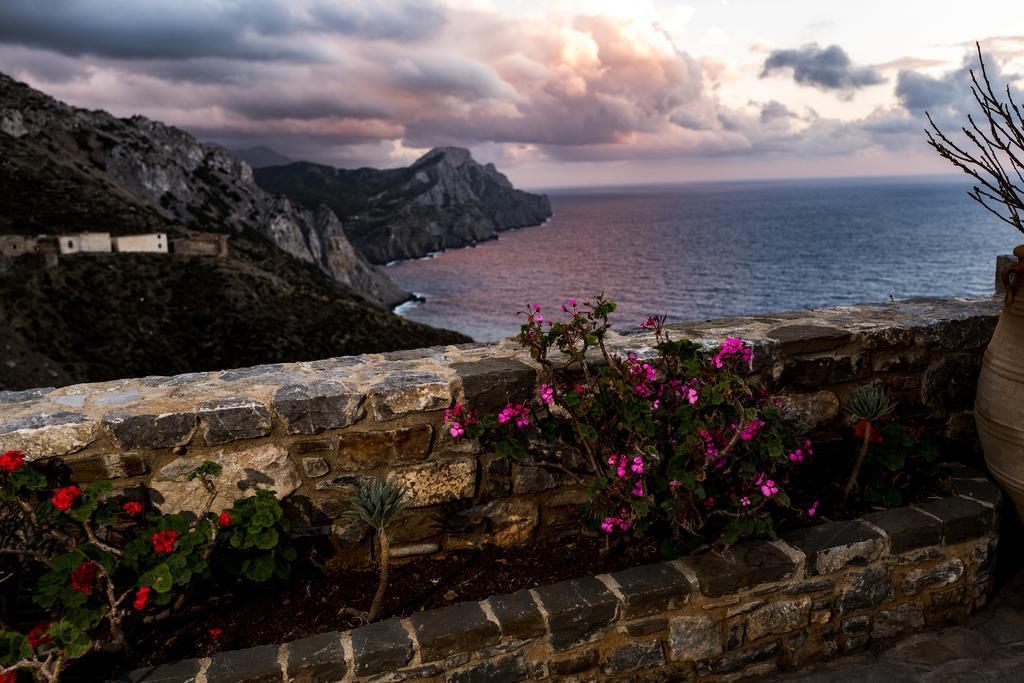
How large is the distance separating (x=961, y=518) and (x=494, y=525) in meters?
2.01

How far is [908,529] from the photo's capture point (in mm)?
2762

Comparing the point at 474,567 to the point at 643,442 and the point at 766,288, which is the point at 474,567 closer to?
the point at 643,442

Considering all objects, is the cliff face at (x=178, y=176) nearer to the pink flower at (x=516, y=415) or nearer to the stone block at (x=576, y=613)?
the pink flower at (x=516, y=415)

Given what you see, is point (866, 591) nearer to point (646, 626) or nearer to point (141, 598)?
point (646, 626)

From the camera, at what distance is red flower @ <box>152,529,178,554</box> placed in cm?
224

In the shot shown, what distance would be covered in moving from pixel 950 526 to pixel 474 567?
6.65 feet

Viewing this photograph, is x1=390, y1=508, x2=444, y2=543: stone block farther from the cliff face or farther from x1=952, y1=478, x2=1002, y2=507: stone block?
the cliff face

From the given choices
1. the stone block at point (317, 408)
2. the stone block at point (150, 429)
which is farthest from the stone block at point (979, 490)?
the stone block at point (150, 429)

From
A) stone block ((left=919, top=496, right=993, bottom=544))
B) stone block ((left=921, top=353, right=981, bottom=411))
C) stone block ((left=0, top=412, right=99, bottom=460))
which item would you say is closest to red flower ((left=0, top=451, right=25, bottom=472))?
stone block ((left=0, top=412, right=99, bottom=460))

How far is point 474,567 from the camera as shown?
2.79 meters

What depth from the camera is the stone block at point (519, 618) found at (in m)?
2.27

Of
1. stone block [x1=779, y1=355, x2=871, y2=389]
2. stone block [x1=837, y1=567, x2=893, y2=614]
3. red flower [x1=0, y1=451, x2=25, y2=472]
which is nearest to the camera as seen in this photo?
red flower [x1=0, y1=451, x2=25, y2=472]

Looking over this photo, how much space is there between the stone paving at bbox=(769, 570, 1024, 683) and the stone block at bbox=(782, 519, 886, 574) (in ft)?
1.29

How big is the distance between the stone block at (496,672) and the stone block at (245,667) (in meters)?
0.57
